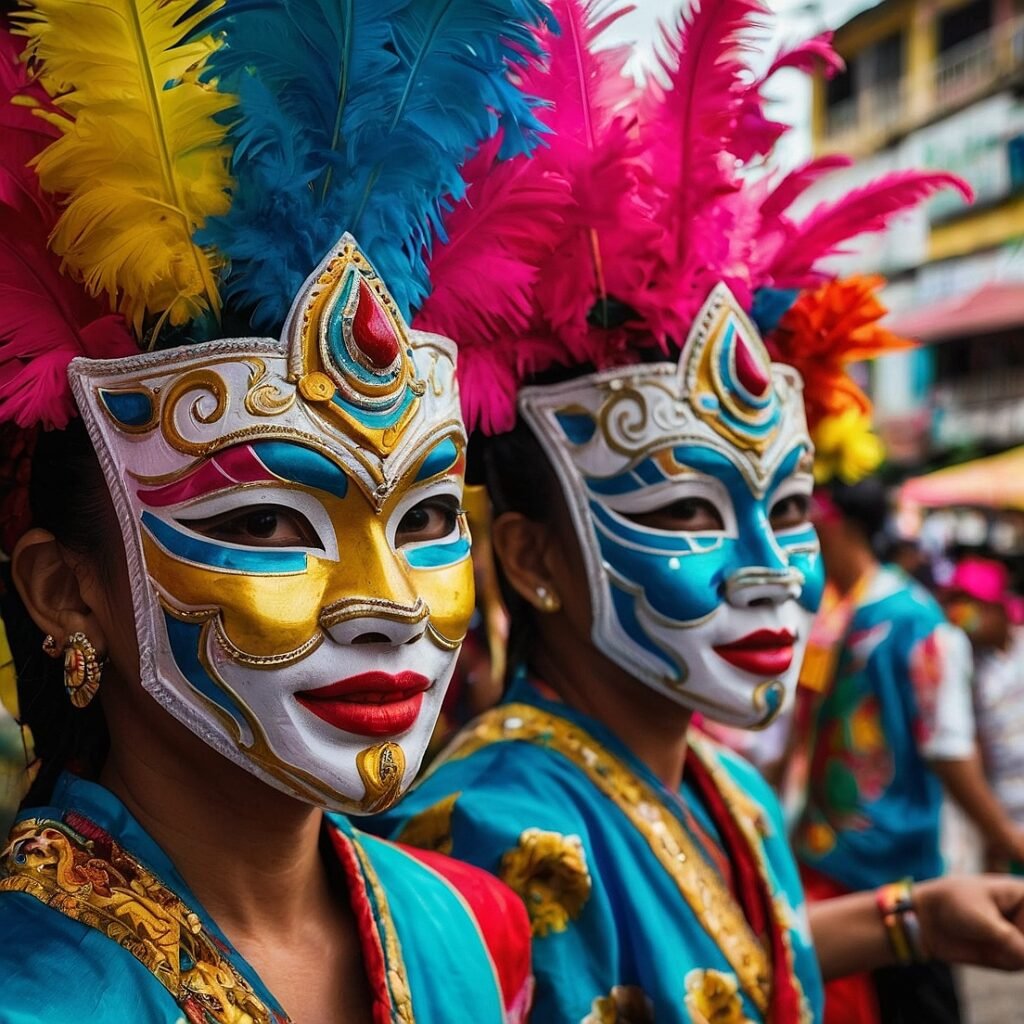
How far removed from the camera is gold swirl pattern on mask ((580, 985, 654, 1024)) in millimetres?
2174

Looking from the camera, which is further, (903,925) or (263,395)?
(903,925)

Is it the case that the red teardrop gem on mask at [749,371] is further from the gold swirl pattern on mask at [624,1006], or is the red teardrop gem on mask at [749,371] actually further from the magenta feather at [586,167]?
the gold swirl pattern on mask at [624,1006]

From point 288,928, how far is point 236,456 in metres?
0.65

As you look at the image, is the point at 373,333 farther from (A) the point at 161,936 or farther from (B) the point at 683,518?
(B) the point at 683,518

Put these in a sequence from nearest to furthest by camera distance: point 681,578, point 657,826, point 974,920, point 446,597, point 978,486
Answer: point 446,597 → point 681,578 → point 657,826 → point 974,920 → point 978,486

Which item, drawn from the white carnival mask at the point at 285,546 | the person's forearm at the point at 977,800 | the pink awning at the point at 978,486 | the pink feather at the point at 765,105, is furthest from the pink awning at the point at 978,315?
the white carnival mask at the point at 285,546

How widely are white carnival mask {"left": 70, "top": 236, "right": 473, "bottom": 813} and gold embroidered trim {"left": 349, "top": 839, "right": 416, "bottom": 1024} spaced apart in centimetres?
27

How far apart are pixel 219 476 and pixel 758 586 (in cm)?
107

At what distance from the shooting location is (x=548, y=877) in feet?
7.27

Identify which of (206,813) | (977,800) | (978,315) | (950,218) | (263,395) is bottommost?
(977,800)

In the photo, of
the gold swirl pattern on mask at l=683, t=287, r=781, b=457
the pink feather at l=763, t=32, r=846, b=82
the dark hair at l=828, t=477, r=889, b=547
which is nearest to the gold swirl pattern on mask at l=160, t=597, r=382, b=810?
the gold swirl pattern on mask at l=683, t=287, r=781, b=457

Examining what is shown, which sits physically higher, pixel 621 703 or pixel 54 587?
pixel 54 587

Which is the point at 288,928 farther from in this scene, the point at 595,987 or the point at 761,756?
the point at 761,756

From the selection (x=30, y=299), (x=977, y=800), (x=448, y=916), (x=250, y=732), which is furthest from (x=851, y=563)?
(x=30, y=299)
